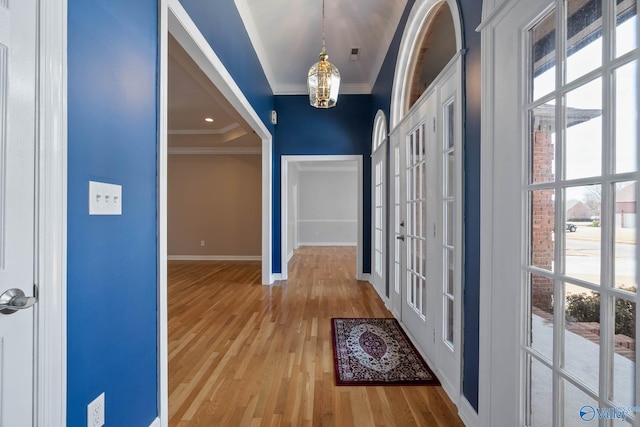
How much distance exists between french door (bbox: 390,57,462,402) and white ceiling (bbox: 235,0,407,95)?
1231 mm

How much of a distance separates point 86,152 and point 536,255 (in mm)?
1646

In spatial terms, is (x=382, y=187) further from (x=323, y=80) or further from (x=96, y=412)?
(x=96, y=412)

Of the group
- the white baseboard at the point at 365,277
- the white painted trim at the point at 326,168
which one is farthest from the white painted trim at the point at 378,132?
the white painted trim at the point at 326,168

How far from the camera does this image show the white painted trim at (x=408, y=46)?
2.22 metres

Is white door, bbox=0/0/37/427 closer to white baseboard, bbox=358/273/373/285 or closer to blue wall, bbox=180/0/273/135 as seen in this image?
blue wall, bbox=180/0/273/135

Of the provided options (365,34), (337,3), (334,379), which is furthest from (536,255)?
(365,34)

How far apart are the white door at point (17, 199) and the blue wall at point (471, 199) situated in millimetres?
1738

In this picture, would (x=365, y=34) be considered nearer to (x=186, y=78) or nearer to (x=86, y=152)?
(x=186, y=78)

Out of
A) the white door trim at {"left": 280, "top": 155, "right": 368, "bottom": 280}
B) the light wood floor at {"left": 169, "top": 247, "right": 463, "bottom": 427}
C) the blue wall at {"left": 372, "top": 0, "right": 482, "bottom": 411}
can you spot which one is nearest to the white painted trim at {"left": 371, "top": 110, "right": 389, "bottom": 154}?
the white door trim at {"left": 280, "top": 155, "right": 368, "bottom": 280}

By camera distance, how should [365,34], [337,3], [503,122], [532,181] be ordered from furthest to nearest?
[365,34] < [337,3] < [503,122] < [532,181]

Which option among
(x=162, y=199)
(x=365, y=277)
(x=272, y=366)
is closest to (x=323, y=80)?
(x=162, y=199)

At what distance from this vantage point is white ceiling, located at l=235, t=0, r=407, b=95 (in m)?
3.05

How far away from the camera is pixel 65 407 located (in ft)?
3.00

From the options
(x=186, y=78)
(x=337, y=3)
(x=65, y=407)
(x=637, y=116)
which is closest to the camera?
(x=637, y=116)
